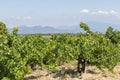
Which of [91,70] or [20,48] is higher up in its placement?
[20,48]

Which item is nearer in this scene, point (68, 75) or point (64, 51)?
point (64, 51)

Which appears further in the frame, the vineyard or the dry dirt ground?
the dry dirt ground

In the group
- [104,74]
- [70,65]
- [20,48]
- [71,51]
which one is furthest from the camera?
[70,65]

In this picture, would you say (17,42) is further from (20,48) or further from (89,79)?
(89,79)

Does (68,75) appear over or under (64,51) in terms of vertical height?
under

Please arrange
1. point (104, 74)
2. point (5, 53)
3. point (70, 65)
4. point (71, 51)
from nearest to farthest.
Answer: point (5, 53), point (71, 51), point (104, 74), point (70, 65)

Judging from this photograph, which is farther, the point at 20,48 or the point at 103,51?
the point at 103,51

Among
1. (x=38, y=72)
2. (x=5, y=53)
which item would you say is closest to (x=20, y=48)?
(x=5, y=53)

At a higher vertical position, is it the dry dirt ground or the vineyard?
the vineyard

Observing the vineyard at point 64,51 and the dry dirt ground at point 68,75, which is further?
the dry dirt ground at point 68,75

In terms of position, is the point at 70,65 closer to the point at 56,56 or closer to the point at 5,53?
the point at 56,56

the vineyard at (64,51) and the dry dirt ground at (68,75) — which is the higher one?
the vineyard at (64,51)

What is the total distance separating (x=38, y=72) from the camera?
3603 centimetres

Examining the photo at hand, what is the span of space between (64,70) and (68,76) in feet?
7.82
